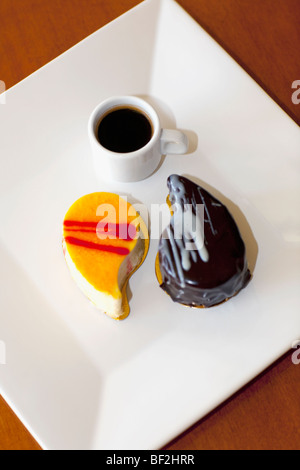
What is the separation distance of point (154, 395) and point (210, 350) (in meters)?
0.13

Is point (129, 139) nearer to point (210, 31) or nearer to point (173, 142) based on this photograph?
point (173, 142)

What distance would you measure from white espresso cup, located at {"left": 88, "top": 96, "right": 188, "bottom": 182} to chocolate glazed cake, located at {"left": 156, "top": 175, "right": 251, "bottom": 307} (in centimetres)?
8

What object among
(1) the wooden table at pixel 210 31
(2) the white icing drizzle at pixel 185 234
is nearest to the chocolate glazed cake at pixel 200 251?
(2) the white icing drizzle at pixel 185 234

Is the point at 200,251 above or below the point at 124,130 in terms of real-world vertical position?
below

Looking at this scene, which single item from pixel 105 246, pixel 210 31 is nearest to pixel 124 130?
pixel 105 246

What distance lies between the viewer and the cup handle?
109cm

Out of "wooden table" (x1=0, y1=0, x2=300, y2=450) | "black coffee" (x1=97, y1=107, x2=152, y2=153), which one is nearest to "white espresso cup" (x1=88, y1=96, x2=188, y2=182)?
"black coffee" (x1=97, y1=107, x2=152, y2=153)

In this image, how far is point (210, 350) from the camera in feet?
3.42

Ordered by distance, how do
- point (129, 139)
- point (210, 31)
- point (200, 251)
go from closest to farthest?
point (200, 251)
point (129, 139)
point (210, 31)

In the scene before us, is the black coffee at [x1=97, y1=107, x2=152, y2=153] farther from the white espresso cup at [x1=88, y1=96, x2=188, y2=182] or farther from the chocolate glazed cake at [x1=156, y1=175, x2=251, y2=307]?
the chocolate glazed cake at [x1=156, y1=175, x2=251, y2=307]

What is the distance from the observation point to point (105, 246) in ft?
3.49

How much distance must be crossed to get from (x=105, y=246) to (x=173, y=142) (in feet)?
0.79

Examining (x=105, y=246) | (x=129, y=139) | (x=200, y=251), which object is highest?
(x=129, y=139)

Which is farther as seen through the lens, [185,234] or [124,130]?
[124,130]
